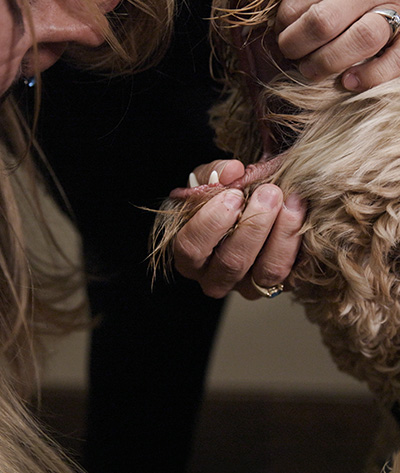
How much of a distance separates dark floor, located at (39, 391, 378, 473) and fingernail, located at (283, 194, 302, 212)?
56 centimetres

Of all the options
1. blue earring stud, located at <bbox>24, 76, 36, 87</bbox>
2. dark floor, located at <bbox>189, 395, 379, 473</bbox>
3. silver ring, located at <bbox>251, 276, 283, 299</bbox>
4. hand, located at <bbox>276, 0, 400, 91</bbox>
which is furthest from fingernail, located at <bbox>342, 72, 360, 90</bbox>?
dark floor, located at <bbox>189, 395, 379, 473</bbox>

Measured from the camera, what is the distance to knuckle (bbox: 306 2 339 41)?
0.46m

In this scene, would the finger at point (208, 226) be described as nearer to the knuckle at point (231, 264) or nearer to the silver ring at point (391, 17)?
the knuckle at point (231, 264)

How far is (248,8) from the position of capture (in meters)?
0.53

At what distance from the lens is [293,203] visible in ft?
1.76

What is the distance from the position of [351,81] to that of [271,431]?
0.98 m

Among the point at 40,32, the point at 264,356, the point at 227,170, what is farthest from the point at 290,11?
the point at 264,356

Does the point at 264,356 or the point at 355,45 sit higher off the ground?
the point at 355,45

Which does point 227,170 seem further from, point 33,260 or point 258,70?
point 33,260

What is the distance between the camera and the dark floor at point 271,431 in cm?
105

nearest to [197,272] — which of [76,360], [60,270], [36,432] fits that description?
[36,432]

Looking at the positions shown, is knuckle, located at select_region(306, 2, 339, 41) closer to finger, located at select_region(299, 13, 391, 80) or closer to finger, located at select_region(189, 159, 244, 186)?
finger, located at select_region(299, 13, 391, 80)

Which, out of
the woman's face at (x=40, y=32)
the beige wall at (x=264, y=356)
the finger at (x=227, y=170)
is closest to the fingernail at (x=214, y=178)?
the finger at (x=227, y=170)

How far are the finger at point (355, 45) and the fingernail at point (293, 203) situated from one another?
4.8 inches
